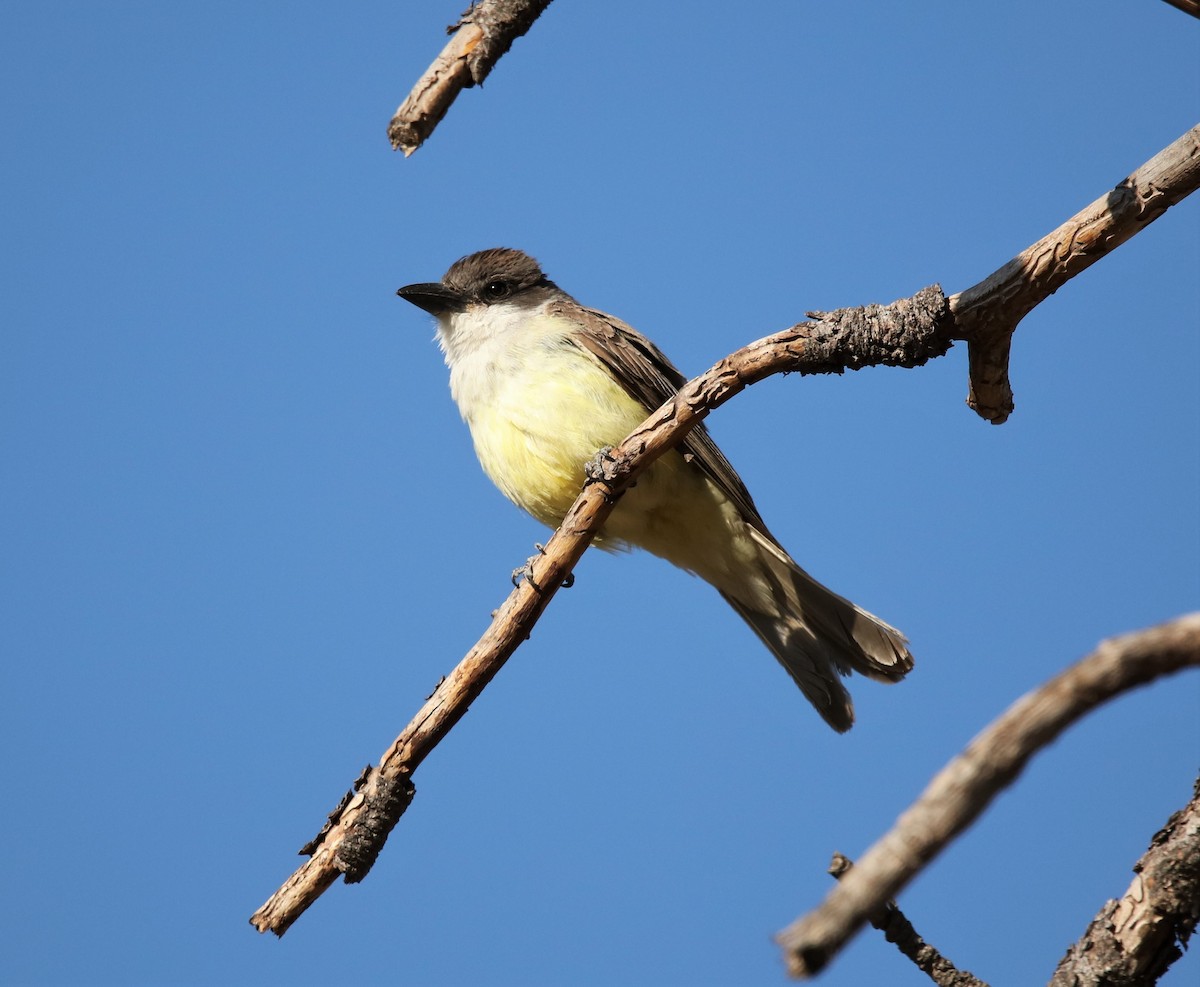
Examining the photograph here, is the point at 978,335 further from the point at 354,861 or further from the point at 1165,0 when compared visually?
the point at 354,861

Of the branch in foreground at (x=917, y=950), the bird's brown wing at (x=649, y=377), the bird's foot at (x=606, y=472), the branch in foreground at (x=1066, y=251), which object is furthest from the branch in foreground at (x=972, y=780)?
the bird's brown wing at (x=649, y=377)

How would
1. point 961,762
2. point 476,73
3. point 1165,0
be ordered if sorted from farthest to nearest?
point 1165,0
point 476,73
point 961,762

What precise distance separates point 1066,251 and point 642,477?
9.55 ft

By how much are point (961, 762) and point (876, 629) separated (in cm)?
452

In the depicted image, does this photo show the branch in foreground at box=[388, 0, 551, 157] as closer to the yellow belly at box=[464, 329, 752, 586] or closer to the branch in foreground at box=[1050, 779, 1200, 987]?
the yellow belly at box=[464, 329, 752, 586]

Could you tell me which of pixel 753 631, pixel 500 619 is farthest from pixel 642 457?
pixel 753 631

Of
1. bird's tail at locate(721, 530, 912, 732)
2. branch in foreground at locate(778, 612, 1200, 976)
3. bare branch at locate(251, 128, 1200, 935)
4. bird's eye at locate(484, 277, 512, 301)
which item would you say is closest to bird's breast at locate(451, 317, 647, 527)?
bird's eye at locate(484, 277, 512, 301)

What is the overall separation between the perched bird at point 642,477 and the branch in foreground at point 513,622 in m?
1.63

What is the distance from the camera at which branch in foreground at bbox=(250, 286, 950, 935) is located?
492 cm

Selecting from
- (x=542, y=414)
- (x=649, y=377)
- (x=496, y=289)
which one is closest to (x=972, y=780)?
(x=542, y=414)

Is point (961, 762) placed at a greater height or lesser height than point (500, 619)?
lesser

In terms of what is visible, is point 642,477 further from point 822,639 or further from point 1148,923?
point 1148,923

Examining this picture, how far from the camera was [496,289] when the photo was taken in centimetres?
826

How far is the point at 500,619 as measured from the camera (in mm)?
5258
